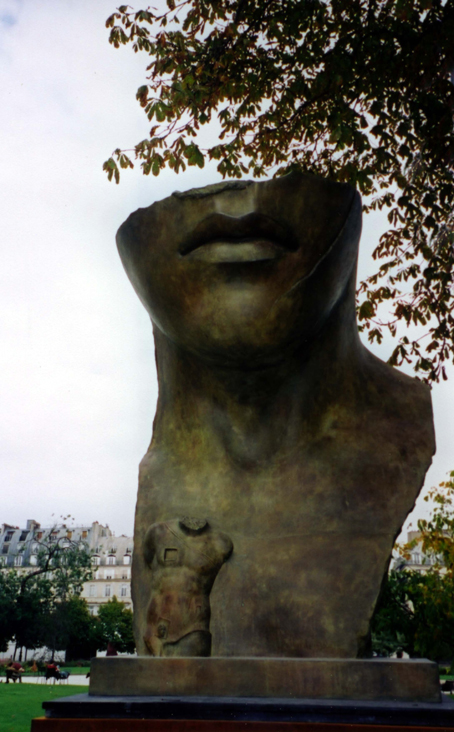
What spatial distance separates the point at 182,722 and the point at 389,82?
18.3 ft

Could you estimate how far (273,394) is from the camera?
303 cm

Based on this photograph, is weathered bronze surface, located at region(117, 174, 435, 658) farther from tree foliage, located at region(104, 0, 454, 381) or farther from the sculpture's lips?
tree foliage, located at region(104, 0, 454, 381)

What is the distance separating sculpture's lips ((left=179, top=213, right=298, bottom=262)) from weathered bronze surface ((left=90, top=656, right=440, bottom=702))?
57.0 inches

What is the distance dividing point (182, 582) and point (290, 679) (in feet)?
1.79

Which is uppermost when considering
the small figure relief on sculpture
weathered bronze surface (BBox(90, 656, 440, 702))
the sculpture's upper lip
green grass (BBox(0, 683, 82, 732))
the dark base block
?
the sculpture's upper lip

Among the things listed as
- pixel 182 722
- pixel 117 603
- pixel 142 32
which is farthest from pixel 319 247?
pixel 117 603

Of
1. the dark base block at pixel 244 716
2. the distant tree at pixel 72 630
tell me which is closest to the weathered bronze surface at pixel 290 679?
the dark base block at pixel 244 716

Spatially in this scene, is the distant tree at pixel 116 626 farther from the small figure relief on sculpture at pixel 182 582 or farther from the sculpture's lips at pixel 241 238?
the sculpture's lips at pixel 241 238

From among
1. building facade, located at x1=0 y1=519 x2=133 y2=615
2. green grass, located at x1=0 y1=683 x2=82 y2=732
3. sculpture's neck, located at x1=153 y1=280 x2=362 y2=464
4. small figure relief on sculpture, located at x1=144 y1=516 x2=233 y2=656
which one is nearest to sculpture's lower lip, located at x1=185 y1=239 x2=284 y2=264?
sculpture's neck, located at x1=153 y1=280 x2=362 y2=464

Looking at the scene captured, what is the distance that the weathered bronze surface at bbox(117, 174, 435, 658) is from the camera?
2729mm

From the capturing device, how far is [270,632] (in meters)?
2.74

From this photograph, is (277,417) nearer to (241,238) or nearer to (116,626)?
(241,238)

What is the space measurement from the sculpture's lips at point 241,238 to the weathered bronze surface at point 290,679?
4.75 ft

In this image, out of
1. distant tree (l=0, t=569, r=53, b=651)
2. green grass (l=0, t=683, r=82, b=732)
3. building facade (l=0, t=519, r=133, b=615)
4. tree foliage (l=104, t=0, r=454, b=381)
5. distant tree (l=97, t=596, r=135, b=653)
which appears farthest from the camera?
building facade (l=0, t=519, r=133, b=615)
